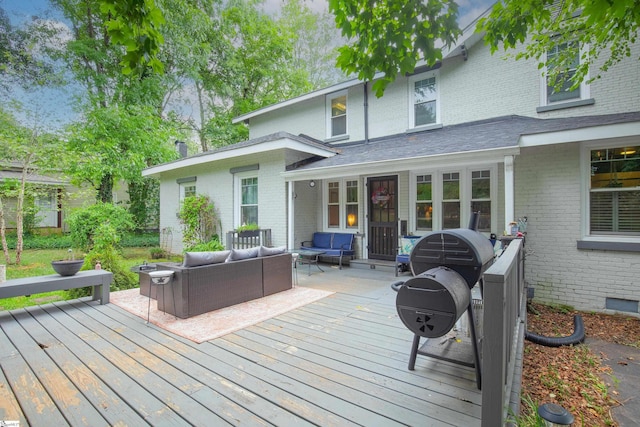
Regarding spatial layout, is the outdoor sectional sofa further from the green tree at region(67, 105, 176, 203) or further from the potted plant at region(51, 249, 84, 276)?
the green tree at region(67, 105, 176, 203)

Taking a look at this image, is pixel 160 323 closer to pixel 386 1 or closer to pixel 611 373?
pixel 386 1

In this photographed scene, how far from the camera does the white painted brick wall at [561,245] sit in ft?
17.3

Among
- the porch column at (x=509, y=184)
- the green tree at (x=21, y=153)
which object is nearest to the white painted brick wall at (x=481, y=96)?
the porch column at (x=509, y=184)

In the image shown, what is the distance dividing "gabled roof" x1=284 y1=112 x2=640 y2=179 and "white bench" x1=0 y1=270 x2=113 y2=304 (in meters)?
4.63

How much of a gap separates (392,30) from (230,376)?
12.3 feet

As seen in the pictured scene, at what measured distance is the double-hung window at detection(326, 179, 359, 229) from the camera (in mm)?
8688

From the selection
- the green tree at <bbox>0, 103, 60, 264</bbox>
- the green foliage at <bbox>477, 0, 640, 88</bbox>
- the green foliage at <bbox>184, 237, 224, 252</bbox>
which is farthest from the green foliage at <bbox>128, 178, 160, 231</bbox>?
the green foliage at <bbox>477, 0, 640, 88</bbox>

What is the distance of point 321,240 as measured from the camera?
8.82m

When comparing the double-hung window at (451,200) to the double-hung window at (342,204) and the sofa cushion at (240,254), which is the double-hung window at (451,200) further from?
the sofa cushion at (240,254)

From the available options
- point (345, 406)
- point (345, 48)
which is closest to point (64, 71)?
point (345, 48)

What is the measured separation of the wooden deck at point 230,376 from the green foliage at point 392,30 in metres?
2.71

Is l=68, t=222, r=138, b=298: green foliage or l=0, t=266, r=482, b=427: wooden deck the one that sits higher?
l=68, t=222, r=138, b=298: green foliage

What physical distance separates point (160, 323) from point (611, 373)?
5.64 metres

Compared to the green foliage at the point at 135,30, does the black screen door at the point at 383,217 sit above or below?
below
